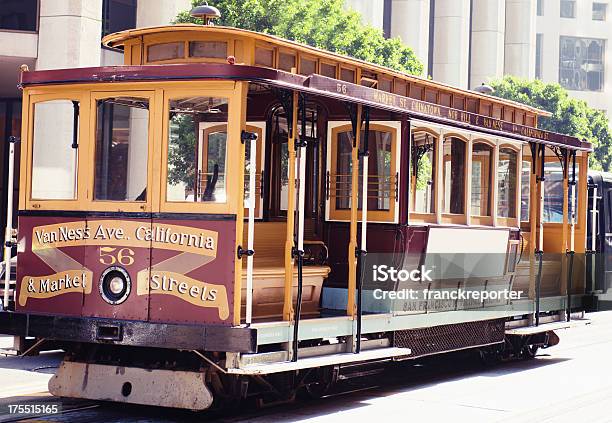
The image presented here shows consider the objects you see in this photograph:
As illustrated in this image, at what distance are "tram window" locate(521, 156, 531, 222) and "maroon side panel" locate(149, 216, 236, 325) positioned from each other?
6984mm

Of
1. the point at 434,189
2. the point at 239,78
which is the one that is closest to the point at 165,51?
the point at 239,78

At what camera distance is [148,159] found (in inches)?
404

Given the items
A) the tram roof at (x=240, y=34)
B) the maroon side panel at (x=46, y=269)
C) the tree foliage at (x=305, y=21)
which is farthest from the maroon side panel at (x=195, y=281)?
the tree foliage at (x=305, y=21)

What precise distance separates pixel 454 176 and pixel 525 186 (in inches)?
107

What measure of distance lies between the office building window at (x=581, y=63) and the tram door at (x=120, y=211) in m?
88.9

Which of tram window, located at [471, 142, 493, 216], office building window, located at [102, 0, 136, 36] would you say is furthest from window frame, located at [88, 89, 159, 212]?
office building window, located at [102, 0, 136, 36]

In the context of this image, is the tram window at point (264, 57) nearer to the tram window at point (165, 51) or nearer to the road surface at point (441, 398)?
the tram window at point (165, 51)

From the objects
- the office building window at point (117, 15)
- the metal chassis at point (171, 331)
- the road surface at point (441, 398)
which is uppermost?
the office building window at point (117, 15)

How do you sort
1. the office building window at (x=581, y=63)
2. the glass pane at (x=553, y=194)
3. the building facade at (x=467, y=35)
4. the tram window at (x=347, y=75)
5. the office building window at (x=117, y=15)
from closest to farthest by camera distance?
the tram window at (x=347, y=75), the glass pane at (x=553, y=194), the office building window at (x=117, y=15), the building facade at (x=467, y=35), the office building window at (x=581, y=63)

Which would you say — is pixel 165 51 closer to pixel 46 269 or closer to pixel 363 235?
pixel 46 269

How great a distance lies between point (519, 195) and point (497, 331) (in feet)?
6.13

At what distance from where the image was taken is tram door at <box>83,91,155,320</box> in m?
10.2

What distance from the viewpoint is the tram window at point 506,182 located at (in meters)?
14.9

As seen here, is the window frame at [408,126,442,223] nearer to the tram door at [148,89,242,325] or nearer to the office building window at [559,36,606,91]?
the tram door at [148,89,242,325]
